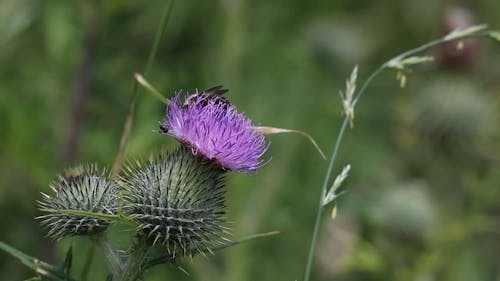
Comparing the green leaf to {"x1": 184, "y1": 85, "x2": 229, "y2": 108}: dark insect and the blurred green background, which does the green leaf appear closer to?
{"x1": 184, "y1": 85, "x2": 229, "y2": 108}: dark insect

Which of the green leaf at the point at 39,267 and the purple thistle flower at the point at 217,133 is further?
the purple thistle flower at the point at 217,133

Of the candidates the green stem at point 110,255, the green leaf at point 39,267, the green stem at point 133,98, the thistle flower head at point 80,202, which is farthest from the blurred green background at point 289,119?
the green leaf at point 39,267

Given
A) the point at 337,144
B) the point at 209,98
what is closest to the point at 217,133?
the point at 209,98

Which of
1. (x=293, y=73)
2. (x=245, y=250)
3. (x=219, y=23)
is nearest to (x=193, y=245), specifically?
(x=245, y=250)

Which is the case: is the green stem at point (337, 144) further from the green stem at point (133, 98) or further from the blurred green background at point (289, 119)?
the blurred green background at point (289, 119)

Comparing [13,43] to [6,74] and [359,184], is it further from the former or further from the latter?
[359,184]

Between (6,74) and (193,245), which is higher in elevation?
(6,74)

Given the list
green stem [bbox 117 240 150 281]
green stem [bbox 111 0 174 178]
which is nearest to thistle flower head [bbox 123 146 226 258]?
green stem [bbox 117 240 150 281]
